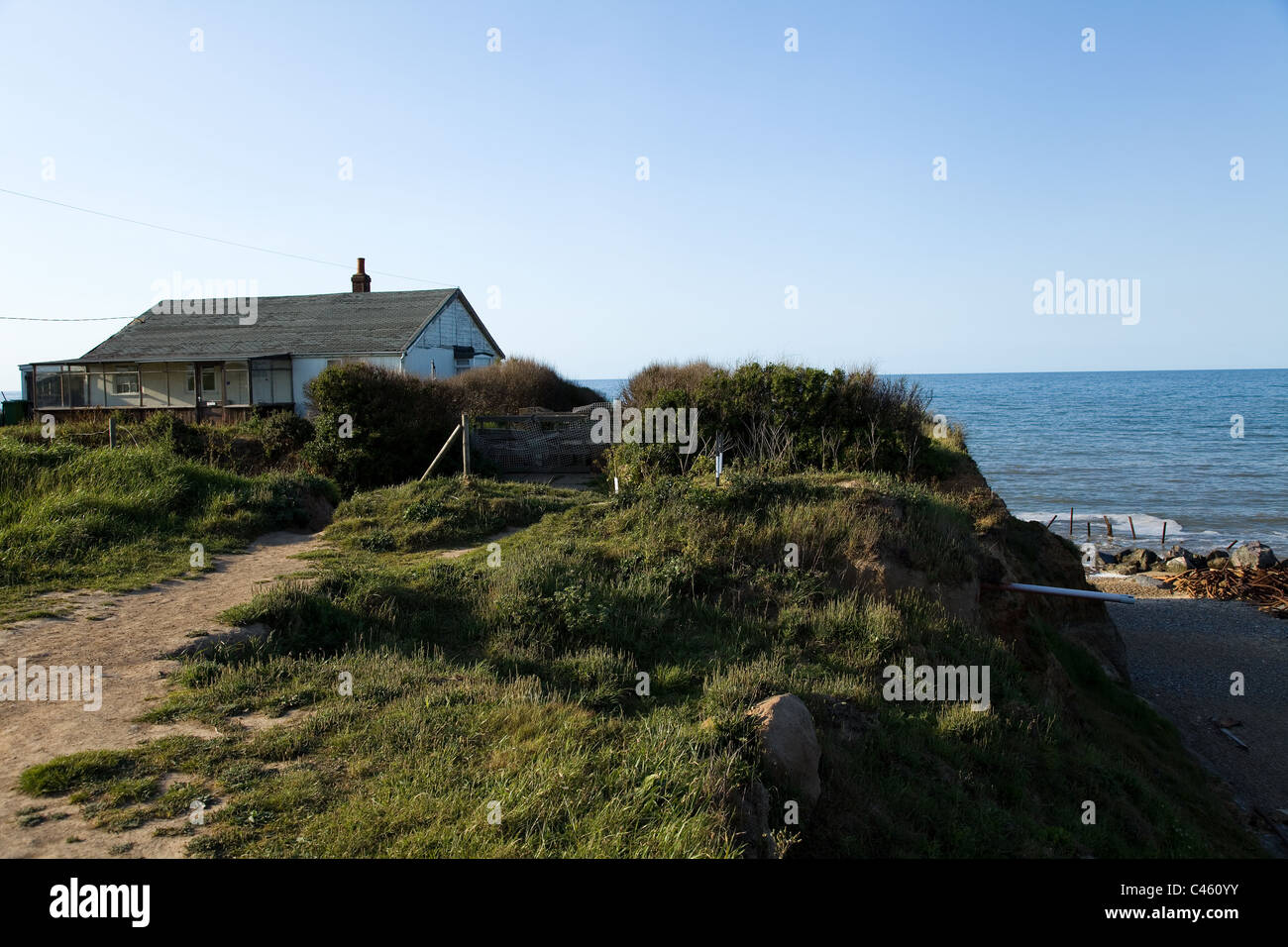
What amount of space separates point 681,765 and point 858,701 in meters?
2.89

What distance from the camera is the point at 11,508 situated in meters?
11.6

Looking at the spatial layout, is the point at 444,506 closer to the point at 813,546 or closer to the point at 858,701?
the point at 813,546

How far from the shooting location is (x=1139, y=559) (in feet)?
79.4

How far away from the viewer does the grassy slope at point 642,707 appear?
4730mm

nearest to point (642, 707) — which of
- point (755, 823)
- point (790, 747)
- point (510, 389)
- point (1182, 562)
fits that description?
point (790, 747)

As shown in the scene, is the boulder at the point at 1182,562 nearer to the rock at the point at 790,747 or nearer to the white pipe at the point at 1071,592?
the white pipe at the point at 1071,592

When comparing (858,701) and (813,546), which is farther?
(813,546)

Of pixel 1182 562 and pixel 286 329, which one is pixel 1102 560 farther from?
pixel 286 329

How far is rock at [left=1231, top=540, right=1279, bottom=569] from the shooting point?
22234mm

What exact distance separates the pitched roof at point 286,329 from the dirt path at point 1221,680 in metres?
25.0

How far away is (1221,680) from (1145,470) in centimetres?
2954

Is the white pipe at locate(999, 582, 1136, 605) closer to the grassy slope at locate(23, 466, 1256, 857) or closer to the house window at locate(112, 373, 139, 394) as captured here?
the grassy slope at locate(23, 466, 1256, 857)

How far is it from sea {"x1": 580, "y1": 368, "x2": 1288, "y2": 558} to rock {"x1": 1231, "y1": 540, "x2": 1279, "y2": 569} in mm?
2005
